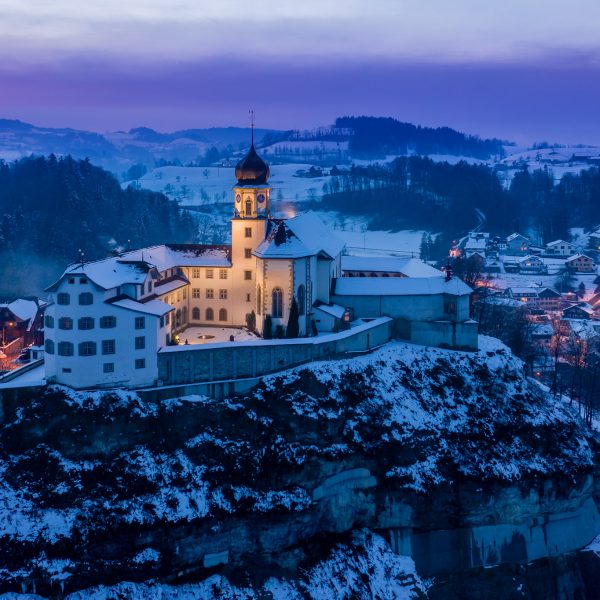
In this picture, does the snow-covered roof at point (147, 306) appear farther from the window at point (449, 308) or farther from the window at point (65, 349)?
the window at point (449, 308)

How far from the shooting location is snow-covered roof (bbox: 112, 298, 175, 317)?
42375mm

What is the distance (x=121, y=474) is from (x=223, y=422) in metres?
6.13

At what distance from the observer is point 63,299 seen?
4147 cm

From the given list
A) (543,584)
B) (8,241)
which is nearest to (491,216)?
(8,241)

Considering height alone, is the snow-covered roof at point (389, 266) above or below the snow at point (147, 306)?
above

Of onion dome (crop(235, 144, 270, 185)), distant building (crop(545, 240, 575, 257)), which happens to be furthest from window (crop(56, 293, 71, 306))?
distant building (crop(545, 240, 575, 257))

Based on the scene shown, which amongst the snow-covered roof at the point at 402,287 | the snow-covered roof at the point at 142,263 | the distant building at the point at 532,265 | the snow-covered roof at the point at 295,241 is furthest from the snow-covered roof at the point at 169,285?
the distant building at the point at 532,265

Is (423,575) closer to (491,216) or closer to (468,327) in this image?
(468,327)

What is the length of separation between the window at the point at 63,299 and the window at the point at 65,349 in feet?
6.90

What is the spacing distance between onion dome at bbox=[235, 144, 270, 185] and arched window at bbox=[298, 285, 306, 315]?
852 cm

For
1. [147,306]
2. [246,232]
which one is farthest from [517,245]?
[147,306]

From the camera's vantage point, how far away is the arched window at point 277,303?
50.6 m

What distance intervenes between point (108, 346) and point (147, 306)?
3.46m

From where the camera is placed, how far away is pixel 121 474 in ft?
127
